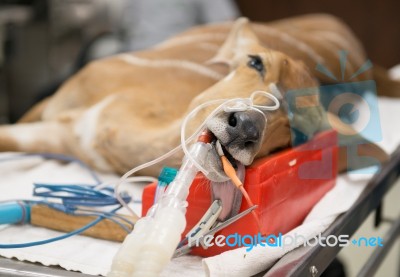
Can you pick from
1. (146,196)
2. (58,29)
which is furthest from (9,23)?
(146,196)

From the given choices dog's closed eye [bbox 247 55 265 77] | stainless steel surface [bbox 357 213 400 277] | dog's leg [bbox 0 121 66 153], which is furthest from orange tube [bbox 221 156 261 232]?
dog's leg [bbox 0 121 66 153]

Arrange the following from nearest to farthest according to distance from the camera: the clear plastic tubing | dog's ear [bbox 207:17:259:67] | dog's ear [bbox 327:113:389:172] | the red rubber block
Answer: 1. the clear plastic tubing
2. the red rubber block
3. dog's ear [bbox 327:113:389:172]
4. dog's ear [bbox 207:17:259:67]

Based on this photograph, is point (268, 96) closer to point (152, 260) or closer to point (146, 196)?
point (146, 196)

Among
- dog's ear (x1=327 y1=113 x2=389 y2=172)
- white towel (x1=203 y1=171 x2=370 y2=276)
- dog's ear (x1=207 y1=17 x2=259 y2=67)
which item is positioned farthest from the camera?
dog's ear (x1=207 y1=17 x2=259 y2=67)

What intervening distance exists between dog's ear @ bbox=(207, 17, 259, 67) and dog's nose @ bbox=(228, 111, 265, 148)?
1.48ft

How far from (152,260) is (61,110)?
1.13 metres

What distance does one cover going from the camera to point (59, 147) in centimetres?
153

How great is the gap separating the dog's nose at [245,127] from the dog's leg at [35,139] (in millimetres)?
754

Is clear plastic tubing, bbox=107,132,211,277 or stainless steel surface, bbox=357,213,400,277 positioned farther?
stainless steel surface, bbox=357,213,400,277

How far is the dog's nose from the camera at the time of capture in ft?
2.84

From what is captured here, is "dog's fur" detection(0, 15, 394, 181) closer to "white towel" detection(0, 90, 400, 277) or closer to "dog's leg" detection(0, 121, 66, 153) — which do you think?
"dog's leg" detection(0, 121, 66, 153)

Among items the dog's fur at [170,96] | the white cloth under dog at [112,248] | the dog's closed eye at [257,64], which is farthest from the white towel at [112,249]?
the dog's closed eye at [257,64]

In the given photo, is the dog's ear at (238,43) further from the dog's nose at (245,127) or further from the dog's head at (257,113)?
the dog's nose at (245,127)

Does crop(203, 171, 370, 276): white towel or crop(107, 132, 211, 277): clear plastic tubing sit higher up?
crop(107, 132, 211, 277): clear plastic tubing
